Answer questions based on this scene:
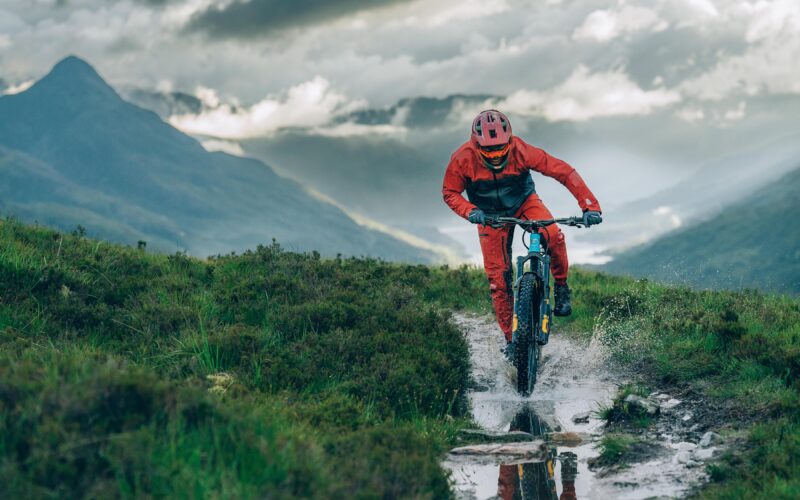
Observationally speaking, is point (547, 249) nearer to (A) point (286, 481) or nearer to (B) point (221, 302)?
(B) point (221, 302)

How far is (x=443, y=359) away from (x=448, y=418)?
1342 mm

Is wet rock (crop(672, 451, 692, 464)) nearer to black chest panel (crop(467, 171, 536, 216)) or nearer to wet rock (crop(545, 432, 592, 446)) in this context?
wet rock (crop(545, 432, 592, 446))

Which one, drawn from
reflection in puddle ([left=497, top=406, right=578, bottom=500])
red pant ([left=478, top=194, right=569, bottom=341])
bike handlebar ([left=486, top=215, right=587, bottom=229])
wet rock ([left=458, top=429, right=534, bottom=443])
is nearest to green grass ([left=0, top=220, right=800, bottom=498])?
wet rock ([left=458, top=429, right=534, bottom=443])

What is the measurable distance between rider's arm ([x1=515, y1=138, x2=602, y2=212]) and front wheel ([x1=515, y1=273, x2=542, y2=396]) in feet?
4.78

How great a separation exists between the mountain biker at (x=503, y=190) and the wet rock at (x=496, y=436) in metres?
2.37

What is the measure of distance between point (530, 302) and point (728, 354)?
264cm

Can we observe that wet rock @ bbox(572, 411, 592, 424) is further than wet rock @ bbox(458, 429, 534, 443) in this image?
Yes

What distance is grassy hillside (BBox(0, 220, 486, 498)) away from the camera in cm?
522

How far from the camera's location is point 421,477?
6.00m

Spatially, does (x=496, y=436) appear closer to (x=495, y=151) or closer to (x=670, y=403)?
(x=670, y=403)

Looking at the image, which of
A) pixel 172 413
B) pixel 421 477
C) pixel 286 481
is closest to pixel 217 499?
pixel 286 481

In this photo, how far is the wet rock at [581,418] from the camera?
9.02 meters

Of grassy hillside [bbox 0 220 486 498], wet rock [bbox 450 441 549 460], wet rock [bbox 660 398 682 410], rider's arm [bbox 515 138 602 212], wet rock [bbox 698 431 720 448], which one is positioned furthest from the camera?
rider's arm [bbox 515 138 602 212]

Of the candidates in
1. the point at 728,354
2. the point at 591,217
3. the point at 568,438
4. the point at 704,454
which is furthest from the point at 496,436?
the point at 728,354
